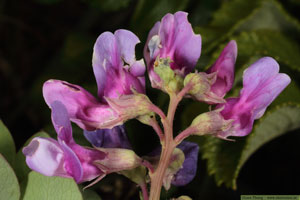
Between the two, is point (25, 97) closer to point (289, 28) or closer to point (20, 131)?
point (20, 131)

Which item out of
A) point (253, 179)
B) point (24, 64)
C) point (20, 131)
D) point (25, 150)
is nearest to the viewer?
point (25, 150)

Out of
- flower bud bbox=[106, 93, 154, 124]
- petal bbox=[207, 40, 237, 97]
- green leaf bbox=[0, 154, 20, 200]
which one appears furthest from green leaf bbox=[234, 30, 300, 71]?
green leaf bbox=[0, 154, 20, 200]

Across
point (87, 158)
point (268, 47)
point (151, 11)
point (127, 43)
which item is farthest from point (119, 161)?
point (151, 11)

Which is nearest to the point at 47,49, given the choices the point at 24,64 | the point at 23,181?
the point at 24,64

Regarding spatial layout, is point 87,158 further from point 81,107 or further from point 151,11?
point 151,11

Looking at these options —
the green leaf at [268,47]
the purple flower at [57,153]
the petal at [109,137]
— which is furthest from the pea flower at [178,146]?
the green leaf at [268,47]
